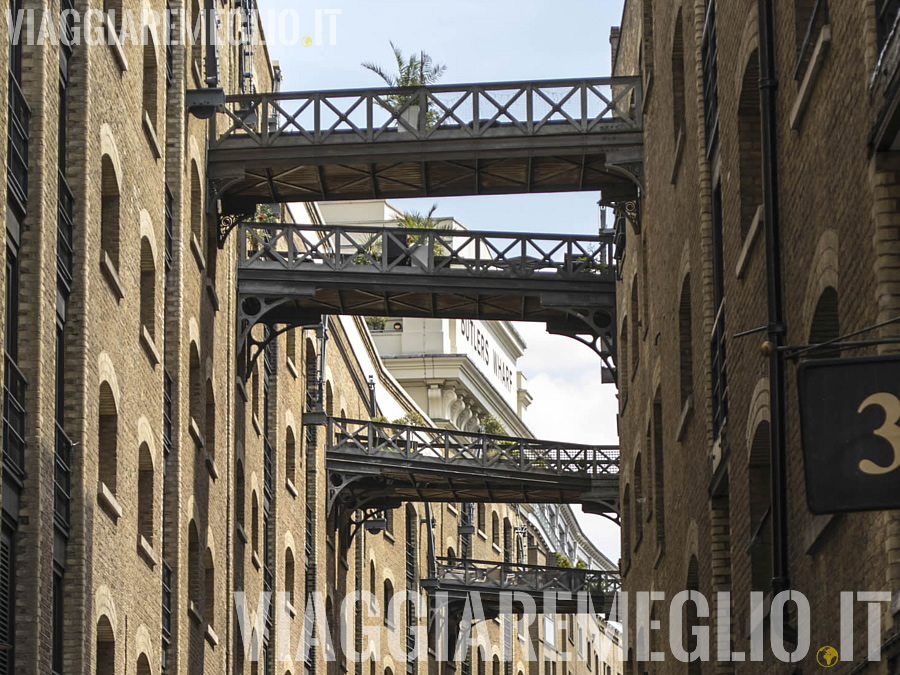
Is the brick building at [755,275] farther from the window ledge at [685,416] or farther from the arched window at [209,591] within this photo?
the arched window at [209,591]

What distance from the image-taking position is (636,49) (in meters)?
29.6

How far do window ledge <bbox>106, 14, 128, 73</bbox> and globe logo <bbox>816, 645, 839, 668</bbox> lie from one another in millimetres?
14160

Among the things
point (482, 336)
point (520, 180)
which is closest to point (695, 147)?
point (520, 180)

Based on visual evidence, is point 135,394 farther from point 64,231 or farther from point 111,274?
point 64,231

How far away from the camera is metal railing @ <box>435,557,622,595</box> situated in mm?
47469

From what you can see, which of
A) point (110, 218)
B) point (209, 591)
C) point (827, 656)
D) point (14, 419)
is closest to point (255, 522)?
point (209, 591)

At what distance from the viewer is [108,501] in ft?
71.6

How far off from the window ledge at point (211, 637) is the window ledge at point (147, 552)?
13.4 ft

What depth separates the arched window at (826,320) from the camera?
40.3ft

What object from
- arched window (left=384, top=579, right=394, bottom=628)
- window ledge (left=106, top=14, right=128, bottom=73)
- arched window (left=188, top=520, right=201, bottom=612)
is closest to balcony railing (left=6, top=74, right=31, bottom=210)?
window ledge (left=106, top=14, right=128, bottom=73)

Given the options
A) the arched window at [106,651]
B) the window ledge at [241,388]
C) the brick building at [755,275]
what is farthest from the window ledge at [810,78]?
the window ledge at [241,388]

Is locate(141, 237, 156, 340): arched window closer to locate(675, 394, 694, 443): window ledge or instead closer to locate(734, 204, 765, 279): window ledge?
locate(675, 394, 694, 443): window ledge

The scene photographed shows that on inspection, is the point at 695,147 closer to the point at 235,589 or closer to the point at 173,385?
the point at 173,385

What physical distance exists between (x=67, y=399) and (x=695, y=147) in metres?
8.01
